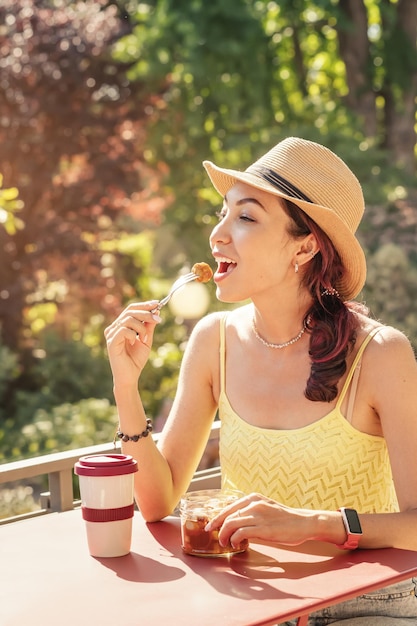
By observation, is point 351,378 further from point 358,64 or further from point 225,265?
point 358,64

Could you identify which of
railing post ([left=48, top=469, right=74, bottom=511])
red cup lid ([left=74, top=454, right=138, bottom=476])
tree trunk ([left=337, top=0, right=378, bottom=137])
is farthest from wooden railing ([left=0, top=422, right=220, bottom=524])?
tree trunk ([left=337, top=0, right=378, bottom=137])

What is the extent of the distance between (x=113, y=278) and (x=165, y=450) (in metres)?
7.64

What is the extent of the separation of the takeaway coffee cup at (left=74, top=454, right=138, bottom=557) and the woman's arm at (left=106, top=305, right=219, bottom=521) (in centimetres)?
30

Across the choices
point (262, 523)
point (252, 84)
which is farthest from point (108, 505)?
point (252, 84)

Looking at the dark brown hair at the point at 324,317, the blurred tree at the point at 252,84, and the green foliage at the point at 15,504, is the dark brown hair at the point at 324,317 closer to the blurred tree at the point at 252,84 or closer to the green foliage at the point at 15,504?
the green foliage at the point at 15,504

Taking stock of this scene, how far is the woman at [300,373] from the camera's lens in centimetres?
214

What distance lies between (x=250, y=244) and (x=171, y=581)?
0.82 meters

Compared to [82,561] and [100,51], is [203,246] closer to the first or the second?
[100,51]

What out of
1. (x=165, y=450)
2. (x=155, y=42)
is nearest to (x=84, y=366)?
(x=155, y=42)

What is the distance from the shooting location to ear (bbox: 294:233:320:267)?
90.7 inches

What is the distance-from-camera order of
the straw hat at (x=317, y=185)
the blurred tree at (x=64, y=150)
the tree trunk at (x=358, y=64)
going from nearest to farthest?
the straw hat at (x=317, y=185), the blurred tree at (x=64, y=150), the tree trunk at (x=358, y=64)

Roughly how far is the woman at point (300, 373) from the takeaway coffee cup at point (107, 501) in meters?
0.30

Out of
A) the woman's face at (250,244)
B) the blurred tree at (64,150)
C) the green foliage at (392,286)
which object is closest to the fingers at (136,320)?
the woman's face at (250,244)

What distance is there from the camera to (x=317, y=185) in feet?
7.36
